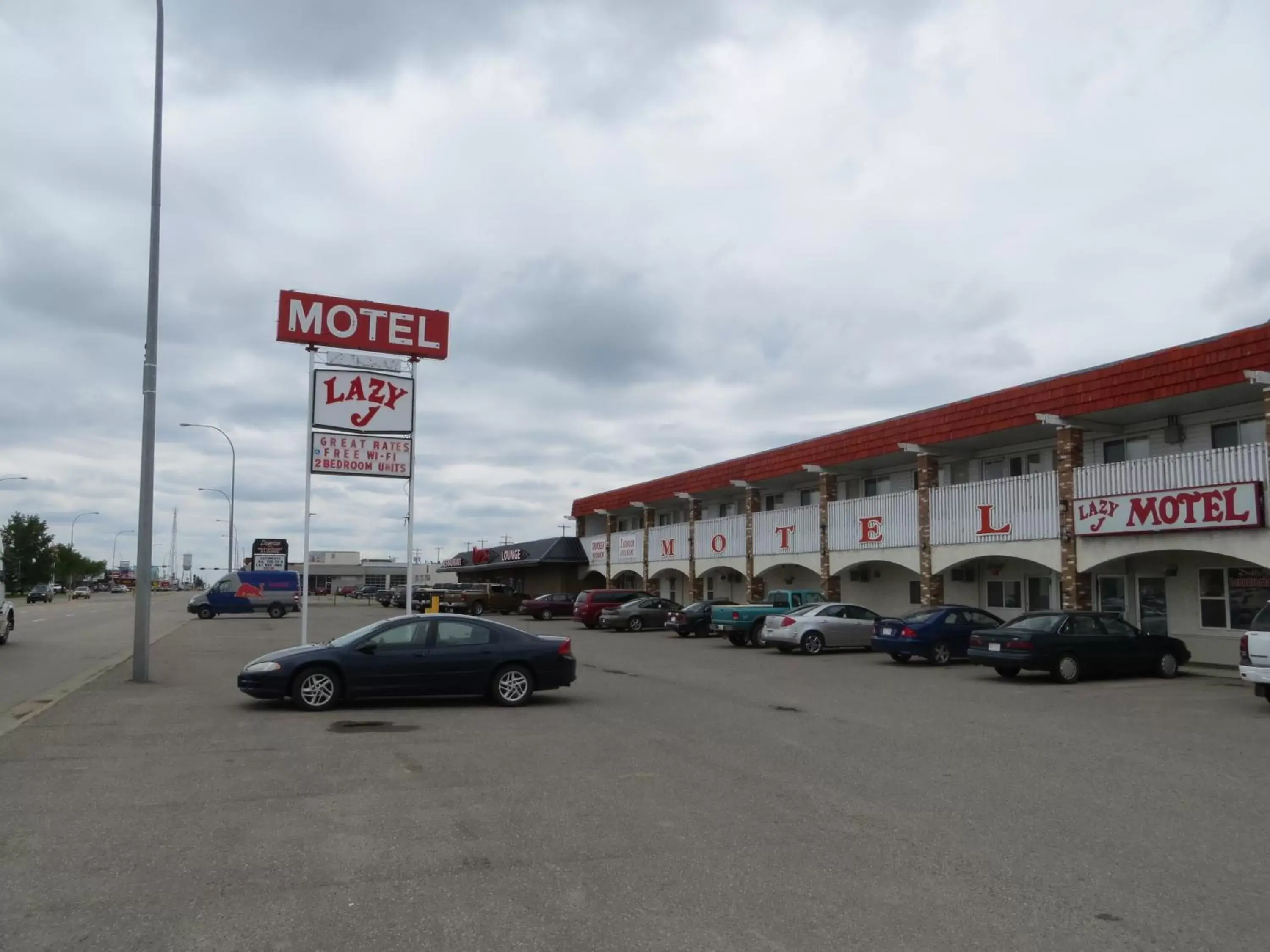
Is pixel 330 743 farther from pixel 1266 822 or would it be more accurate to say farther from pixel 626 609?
pixel 626 609

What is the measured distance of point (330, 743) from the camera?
10945 mm

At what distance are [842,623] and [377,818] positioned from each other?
20491 mm

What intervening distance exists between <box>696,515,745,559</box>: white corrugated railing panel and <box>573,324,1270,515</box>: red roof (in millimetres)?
1962

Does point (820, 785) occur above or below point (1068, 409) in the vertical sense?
below

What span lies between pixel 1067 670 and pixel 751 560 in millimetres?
→ 20509

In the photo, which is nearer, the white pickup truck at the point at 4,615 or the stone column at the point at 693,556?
the white pickup truck at the point at 4,615

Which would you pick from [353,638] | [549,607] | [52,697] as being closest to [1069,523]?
[353,638]

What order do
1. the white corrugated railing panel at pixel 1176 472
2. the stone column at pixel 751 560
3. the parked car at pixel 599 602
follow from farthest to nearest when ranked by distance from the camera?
the parked car at pixel 599 602 < the stone column at pixel 751 560 < the white corrugated railing panel at pixel 1176 472

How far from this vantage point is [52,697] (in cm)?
1498

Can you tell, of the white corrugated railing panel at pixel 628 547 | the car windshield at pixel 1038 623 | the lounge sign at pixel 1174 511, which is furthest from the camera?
the white corrugated railing panel at pixel 628 547

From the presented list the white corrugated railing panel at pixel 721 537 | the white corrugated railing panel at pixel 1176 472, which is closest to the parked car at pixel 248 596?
the white corrugated railing panel at pixel 721 537

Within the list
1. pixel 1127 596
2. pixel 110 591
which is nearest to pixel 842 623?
pixel 1127 596

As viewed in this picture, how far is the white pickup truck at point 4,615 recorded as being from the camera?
25.3 meters

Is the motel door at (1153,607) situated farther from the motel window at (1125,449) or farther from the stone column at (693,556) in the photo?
the stone column at (693,556)
